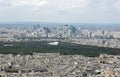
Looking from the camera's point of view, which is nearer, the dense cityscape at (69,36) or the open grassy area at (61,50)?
the open grassy area at (61,50)

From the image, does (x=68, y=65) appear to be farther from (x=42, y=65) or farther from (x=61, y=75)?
(x=61, y=75)

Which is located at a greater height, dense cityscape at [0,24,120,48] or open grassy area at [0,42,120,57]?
open grassy area at [0,42,120,57]

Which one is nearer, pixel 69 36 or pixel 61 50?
pixel 61 50

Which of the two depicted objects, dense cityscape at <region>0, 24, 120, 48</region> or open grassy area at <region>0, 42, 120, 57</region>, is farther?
dense cityscape at <region>0, 24, 120, 48</region>

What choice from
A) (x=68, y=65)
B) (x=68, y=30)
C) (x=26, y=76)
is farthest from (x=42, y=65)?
(x=68, y=30)

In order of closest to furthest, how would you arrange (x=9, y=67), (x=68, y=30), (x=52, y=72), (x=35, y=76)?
(x=35, y=76) → (x=52, y=72) → (x=9, y=67) → (x=68, y=30)

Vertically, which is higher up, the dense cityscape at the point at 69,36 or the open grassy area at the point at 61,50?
the open grassy area at the point at 61,50

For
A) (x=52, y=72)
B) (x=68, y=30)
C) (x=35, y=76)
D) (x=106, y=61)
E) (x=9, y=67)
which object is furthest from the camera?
(x=68, y=30)

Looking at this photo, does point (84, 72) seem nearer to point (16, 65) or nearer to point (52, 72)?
point (52, 72)

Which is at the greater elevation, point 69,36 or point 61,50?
point 61,50

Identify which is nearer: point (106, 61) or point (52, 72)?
point (52, 72)
